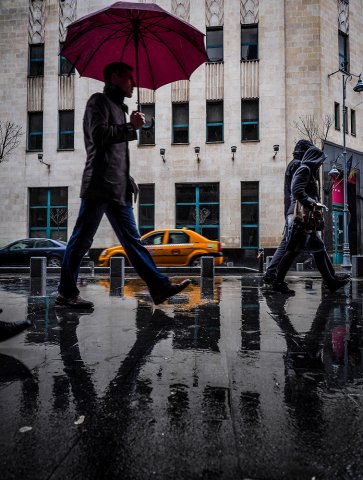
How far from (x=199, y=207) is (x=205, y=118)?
15.0 ft

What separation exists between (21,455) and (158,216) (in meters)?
21.0

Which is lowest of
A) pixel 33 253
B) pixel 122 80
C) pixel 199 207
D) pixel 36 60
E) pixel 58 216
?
pixel 33 253

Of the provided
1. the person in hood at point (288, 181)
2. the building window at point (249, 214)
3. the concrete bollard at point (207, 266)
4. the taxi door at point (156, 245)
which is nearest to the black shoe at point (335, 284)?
the person in hood at point (288, 181)

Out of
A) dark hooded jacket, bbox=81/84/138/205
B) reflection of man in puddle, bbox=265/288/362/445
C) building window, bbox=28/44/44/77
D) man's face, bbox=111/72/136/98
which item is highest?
building window, bbox=28/44/44/77

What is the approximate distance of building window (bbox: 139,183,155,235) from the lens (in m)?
22.3

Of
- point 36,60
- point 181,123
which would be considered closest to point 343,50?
point 181,123

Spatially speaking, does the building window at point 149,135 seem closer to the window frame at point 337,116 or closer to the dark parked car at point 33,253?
the dark parked car at point 33,253

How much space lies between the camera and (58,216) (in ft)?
73.7

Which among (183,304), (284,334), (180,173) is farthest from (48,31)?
(284,334)

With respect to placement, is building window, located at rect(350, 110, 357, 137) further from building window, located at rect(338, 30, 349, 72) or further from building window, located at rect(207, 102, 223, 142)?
building window, located at rect(207, 102, 223, 142)

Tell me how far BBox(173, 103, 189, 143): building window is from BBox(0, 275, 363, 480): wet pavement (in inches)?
775

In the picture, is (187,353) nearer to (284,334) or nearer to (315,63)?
(284,334)

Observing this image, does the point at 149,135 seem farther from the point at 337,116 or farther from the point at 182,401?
the point at 182,401

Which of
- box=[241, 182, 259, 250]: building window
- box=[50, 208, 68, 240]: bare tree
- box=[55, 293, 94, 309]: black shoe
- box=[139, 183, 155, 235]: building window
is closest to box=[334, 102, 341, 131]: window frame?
box=[241, 182, 259, 250]: building window
